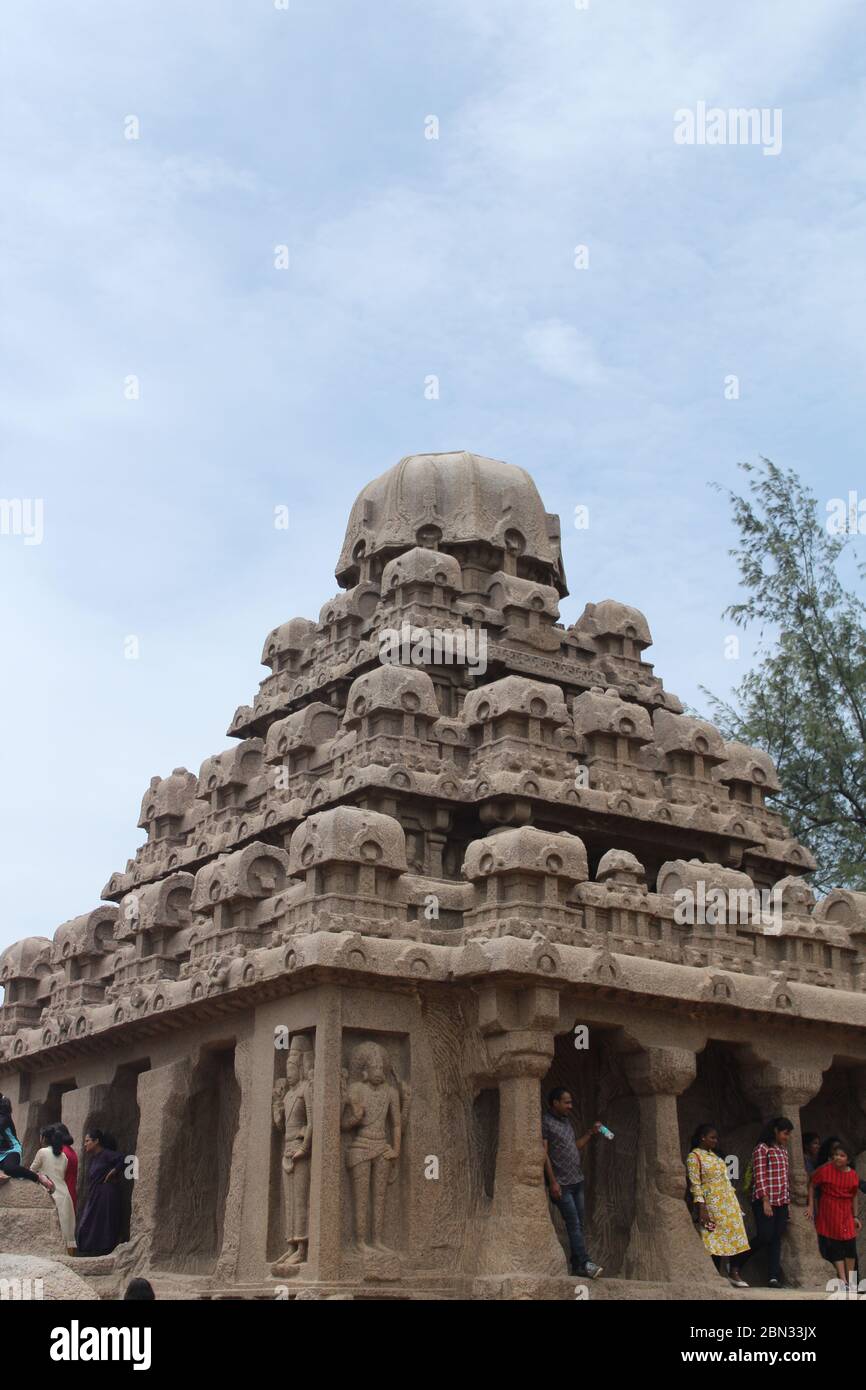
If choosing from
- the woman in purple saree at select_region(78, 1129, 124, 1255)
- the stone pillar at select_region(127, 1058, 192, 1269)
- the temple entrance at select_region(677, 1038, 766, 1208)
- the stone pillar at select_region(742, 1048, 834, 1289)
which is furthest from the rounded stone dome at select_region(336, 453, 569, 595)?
the woman in purple saree at select_region(78, 1129, 124, 1255)

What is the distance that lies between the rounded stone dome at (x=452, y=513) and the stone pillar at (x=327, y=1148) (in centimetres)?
893

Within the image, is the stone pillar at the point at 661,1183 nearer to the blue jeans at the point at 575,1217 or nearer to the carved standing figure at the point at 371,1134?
the blue jeans at the point at 575,1217

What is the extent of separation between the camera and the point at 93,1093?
821 inches

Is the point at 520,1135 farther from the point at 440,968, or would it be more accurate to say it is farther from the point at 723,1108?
the point at 723,1108

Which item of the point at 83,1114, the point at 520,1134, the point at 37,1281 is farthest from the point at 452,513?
the point at 37,1281

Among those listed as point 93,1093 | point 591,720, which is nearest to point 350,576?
point 591,720

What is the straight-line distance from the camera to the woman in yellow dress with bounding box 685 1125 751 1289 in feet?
56.8

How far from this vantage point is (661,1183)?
17078 mm

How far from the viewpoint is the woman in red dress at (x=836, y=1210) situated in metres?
18.0

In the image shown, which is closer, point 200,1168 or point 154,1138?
point 154,1138

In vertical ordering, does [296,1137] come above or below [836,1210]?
above

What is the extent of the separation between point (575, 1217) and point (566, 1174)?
411mm

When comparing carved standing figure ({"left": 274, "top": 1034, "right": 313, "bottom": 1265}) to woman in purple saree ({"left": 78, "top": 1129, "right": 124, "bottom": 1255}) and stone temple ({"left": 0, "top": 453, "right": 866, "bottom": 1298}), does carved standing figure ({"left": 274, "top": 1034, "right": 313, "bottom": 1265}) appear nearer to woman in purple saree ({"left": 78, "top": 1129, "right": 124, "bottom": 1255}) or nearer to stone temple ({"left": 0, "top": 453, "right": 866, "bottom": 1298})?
stone temple ({"left": 0, "top": 453, "right": 866, "bottom": 1298})

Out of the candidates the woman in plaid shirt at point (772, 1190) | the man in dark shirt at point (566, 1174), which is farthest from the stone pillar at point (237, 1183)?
the woman in plaid shirt at point (772, 1190)
